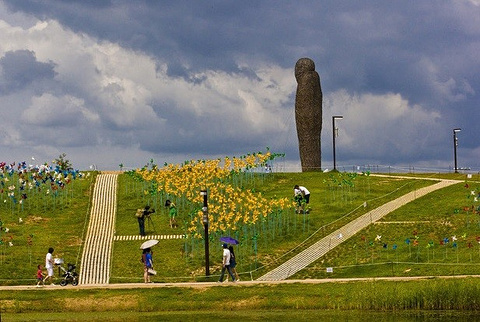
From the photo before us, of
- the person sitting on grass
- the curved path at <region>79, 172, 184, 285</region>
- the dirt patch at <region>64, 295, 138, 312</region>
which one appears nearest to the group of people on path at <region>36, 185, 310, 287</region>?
the person sitting on grass

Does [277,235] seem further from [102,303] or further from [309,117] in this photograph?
[309,117]

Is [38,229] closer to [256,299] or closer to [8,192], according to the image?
[8,192]

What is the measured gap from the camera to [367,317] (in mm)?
42062

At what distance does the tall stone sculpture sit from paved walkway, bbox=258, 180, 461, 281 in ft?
60.6

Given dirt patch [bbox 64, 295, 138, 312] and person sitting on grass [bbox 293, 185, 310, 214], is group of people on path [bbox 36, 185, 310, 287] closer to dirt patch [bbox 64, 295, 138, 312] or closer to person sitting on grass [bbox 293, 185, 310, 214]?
person sitting on grass [bbox 293, 185, 310, 214]

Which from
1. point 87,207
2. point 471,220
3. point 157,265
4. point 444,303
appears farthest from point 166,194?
point 444,303

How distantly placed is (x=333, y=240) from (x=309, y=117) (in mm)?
33183

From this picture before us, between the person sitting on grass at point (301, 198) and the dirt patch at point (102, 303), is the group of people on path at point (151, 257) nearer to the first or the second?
the person sitting on grass at point (301, 198)

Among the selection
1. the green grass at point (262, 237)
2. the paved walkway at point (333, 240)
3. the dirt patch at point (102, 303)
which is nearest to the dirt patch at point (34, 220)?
the green grass at point (262, 237)

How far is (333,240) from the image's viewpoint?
66625 mm

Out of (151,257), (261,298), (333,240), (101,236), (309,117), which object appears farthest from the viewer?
(309,117)

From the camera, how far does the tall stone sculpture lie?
98.4 meters

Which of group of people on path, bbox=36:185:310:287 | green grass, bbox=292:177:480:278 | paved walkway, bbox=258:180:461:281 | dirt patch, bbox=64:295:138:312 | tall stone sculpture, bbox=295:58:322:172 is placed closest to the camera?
dirt patch, bbox=64:295:138:312

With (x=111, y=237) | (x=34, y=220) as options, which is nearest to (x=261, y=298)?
(x=111, y=237)
